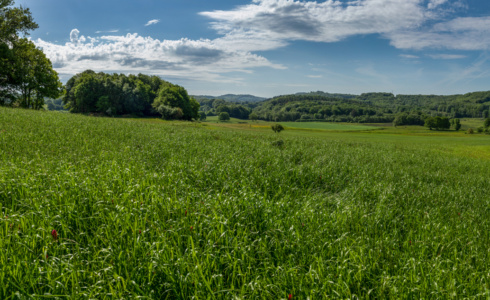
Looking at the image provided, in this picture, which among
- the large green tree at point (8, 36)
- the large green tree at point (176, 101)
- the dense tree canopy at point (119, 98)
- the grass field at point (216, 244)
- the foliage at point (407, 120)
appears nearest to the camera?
the grass field at point (216, 244)

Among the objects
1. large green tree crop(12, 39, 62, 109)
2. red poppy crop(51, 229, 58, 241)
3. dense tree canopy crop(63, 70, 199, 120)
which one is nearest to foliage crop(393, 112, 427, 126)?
Answer: dense tree canopy crop(63, 70, 199, 120)

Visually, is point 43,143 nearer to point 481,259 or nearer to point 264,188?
point 264,188

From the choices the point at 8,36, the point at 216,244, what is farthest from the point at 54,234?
the point at 8,36

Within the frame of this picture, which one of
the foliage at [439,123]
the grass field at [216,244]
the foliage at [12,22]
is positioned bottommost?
the grass field at [216,244]

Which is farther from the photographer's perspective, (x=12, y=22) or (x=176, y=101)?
(x=176, y=101)

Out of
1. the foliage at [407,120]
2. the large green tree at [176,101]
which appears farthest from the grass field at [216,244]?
the foliage at [407,120]

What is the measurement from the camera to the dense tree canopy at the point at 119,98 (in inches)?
3108

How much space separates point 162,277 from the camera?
4.10 metres

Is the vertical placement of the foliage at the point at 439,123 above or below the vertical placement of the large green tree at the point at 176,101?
below

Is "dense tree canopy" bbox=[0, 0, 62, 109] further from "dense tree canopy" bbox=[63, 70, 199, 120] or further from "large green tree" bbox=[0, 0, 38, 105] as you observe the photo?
"dense tree canopy" bbox=[63, 70, 199, 120]

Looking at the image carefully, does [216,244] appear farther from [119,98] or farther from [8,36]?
[119,98]

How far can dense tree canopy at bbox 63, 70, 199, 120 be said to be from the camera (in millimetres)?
78938

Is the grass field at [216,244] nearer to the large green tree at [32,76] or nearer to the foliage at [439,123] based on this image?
the large green tree at [32,76]

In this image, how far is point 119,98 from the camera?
8406 cm
